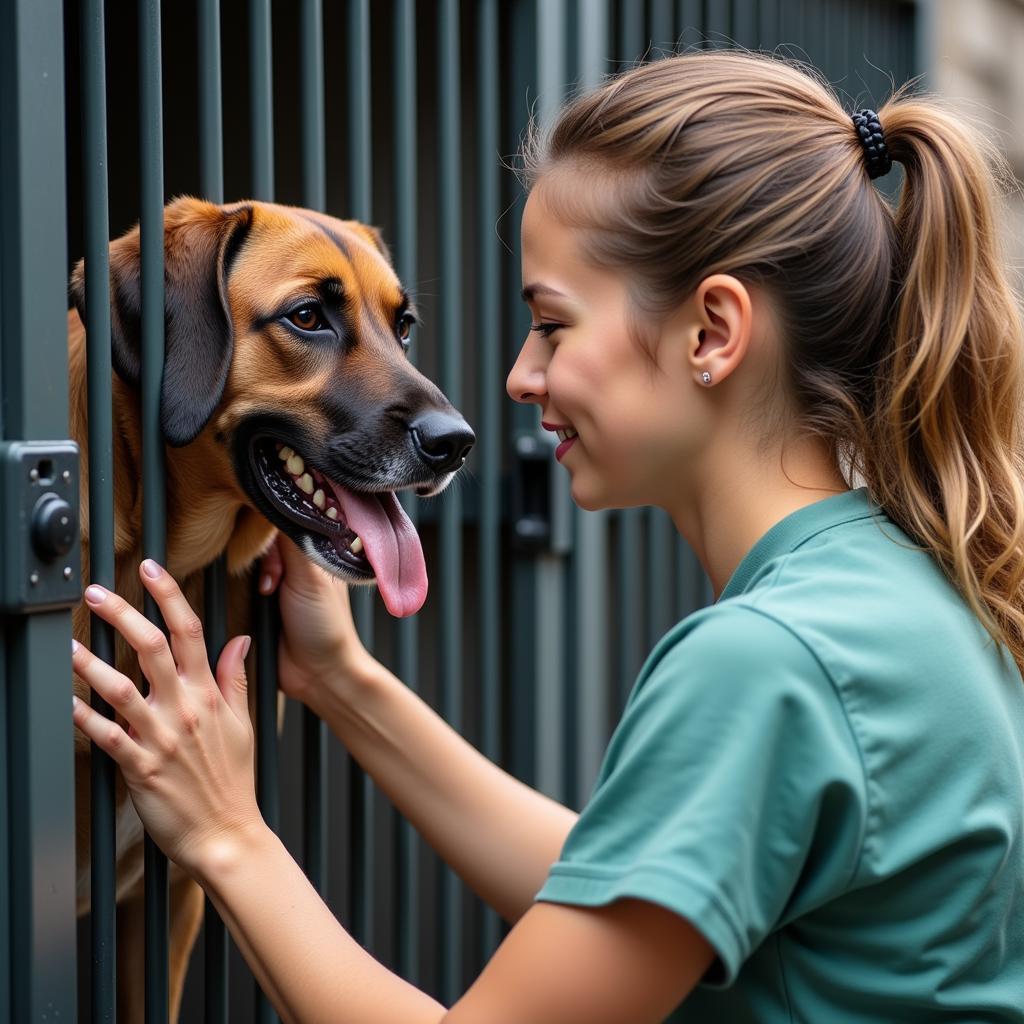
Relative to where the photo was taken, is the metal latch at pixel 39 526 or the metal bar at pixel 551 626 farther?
the metal bar at pixel 551 626

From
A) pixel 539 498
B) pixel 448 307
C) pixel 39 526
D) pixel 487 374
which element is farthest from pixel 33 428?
pixel 539 498

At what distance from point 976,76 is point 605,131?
11.6 ft

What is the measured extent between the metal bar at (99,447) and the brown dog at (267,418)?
0.54ft

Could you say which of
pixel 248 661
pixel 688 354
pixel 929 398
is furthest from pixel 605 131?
pixel 248 661

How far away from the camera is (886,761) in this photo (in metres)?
1.08

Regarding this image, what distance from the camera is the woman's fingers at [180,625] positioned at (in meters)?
1.48

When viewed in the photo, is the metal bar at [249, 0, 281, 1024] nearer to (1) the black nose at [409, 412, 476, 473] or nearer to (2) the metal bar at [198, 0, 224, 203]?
(2) the metal bar at [198, 0, 224, 203]

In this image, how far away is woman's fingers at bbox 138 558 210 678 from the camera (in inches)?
58.1

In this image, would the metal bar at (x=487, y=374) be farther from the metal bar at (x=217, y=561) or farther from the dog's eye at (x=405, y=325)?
the metal bar at (x=217, y=561)

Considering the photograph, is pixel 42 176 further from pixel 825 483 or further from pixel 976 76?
pixel 976 76

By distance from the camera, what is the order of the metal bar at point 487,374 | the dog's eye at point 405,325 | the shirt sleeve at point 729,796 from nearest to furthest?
the shirt sleeve at point 729,796, the dog's eye at point 405,325, the metal bar at point 487,374

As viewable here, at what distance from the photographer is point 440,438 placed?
75.2 inches

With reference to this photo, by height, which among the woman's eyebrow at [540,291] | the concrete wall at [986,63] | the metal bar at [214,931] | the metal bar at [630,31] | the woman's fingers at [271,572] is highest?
the concrete wall at [986,63]

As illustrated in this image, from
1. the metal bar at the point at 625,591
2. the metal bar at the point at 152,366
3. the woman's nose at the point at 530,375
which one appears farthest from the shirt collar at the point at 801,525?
the metal bar at the point at 625,591
